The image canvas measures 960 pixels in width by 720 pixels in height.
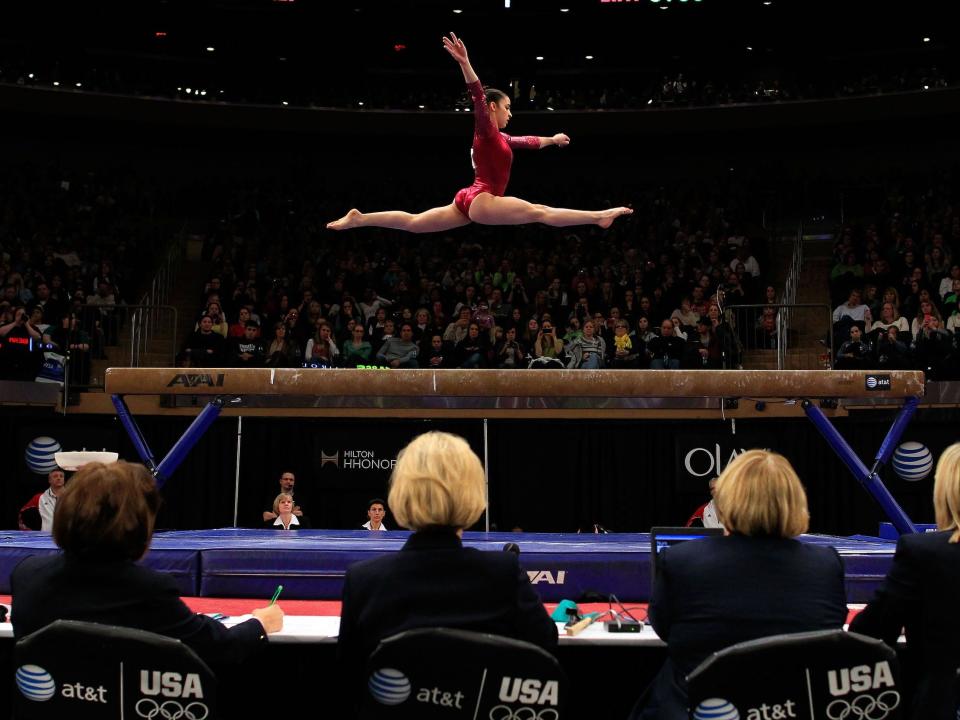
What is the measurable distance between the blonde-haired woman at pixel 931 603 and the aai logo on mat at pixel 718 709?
2.53ft

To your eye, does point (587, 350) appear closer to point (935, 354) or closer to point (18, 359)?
point (935, 354)

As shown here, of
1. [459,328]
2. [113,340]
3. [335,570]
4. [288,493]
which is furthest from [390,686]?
[113,340]

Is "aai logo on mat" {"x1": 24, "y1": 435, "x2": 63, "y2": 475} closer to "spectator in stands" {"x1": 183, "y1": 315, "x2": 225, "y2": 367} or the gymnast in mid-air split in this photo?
"spectator in stands" {"x1": 183, "y1": 315, "x2": 225, "y2": 367}

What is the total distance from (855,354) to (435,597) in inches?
354

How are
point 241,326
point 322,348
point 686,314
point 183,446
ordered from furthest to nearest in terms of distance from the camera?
1. point 686,314
2. point 241,326
3. point 322,348
4. point 183,446

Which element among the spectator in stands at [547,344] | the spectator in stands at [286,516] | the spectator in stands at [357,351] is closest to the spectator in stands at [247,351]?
the spectator in stands at [357,351]

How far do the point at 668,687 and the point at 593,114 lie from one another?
15093 millimetres

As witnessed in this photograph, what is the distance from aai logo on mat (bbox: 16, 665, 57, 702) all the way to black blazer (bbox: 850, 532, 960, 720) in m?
2.33

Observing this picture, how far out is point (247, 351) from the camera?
37.9ft

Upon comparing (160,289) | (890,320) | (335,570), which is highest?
(160,289)

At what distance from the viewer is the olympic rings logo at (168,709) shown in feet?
7.82

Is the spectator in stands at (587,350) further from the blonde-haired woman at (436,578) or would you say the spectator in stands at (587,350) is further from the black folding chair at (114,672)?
the black folding chair at (114,672)

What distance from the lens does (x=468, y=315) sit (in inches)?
494

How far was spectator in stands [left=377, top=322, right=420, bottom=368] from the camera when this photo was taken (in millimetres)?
11298
